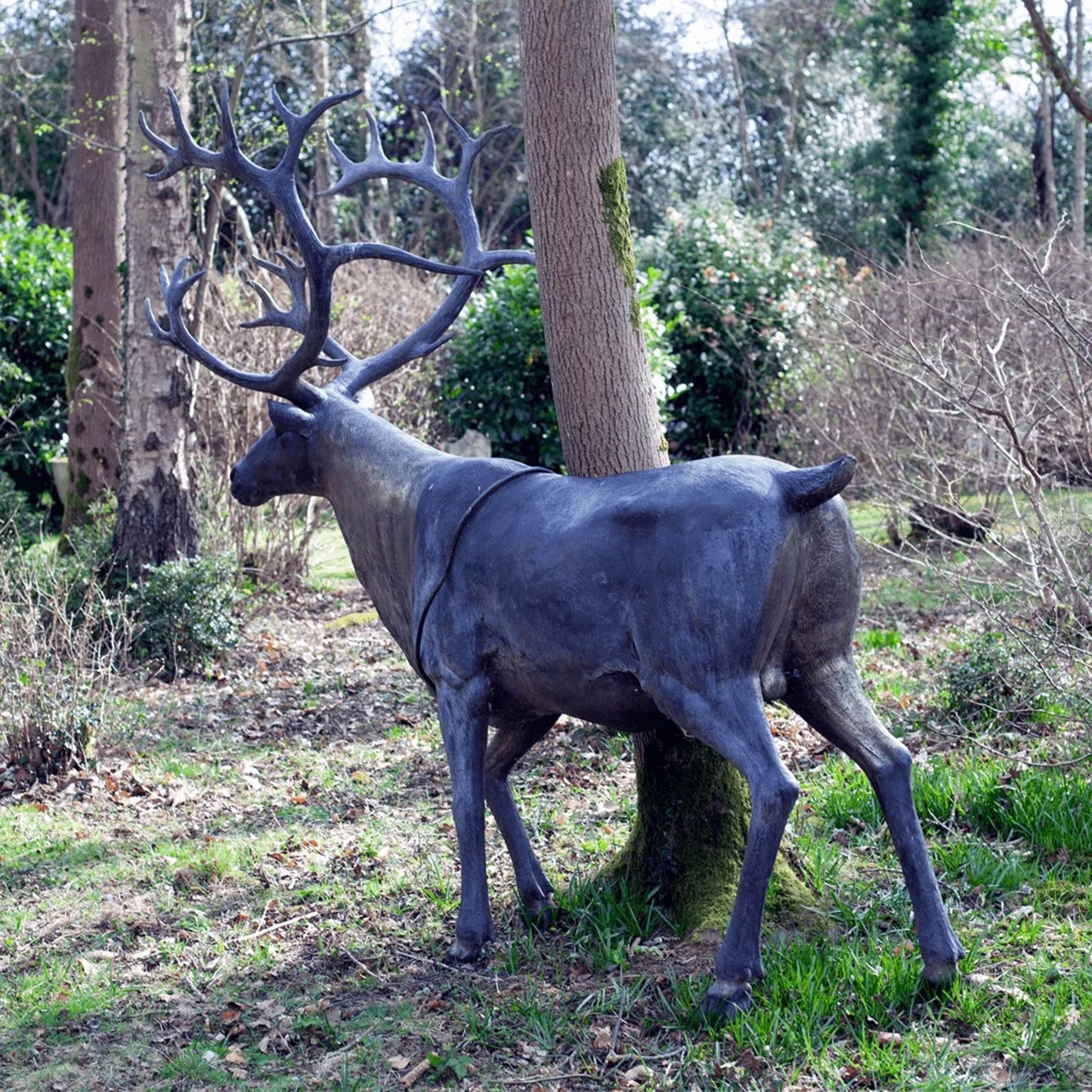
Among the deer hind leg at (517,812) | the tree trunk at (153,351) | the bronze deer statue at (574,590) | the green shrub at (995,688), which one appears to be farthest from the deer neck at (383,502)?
the tree trunk at (153,351)

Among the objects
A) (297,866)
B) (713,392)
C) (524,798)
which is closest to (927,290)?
(713,392)

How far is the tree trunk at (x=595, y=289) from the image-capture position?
4715mm

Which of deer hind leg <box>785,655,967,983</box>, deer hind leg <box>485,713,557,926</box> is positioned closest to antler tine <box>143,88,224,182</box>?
deer hind leg <box>485,713,557,926</box>

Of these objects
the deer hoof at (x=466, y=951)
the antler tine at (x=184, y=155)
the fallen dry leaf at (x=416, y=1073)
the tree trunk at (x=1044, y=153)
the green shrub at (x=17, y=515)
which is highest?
the tree trunk at (x=1044, y=153)

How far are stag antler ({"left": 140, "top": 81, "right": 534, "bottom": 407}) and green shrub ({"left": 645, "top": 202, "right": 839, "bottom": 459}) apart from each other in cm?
886

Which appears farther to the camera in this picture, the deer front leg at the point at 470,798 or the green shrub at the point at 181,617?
the green shrub at the point at 181,617

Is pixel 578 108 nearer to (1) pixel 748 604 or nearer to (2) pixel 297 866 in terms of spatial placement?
(1) pixel 748 604

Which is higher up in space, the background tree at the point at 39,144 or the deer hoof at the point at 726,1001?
the background tree at the point at 39,144

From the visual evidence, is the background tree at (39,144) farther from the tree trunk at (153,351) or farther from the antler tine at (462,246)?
the antler tine at (462,246)

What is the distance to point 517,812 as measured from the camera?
4676 millimetres

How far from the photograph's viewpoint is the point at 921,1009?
382 centimetres

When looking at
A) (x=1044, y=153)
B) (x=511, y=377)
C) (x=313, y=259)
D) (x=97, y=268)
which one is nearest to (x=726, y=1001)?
(x=313, y=259)

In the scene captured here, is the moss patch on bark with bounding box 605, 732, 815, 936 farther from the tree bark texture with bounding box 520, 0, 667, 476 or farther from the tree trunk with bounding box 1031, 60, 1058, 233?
the tree trunk with bounding box 1031, 60, 1058, 233

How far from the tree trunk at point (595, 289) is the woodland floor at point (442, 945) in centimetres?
39
